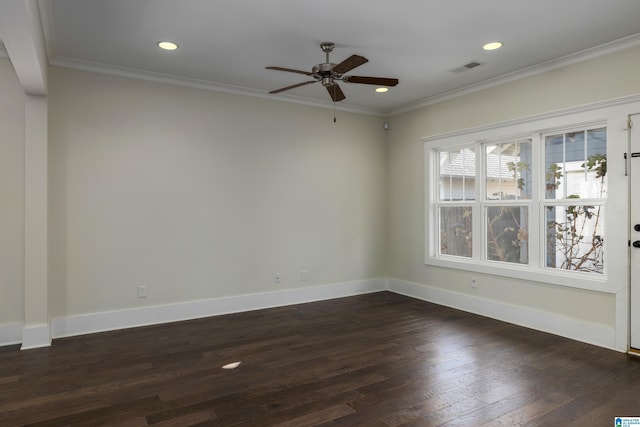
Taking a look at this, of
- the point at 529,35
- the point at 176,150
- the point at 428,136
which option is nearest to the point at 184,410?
the point at 176,150

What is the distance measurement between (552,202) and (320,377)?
308 centimetres

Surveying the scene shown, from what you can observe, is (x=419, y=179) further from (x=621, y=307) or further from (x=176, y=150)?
(x=176, y=150)

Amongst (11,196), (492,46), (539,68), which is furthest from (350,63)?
(11,196)

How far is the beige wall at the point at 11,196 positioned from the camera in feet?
12.5

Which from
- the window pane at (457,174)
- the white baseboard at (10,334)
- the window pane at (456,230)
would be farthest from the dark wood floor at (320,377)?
the window pane at (457,174)

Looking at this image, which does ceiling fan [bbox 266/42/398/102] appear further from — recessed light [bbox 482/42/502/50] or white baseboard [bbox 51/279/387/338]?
white baseboard [bbox 51/279/387/338]

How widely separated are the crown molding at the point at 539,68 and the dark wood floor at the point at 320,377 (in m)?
2.75

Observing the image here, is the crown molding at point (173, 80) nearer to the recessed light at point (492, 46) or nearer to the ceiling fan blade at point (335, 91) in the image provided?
the ceiling fan blade at point (335, 91)

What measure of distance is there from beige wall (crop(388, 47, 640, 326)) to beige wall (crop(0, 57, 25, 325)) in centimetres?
467

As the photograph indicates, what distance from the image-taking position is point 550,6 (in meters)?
3.00

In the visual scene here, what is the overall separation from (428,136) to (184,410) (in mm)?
4484

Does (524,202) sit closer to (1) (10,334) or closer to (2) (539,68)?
(2) (539,68)

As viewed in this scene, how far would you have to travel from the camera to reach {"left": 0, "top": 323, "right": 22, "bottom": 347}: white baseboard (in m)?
3.80

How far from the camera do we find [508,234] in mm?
4773
